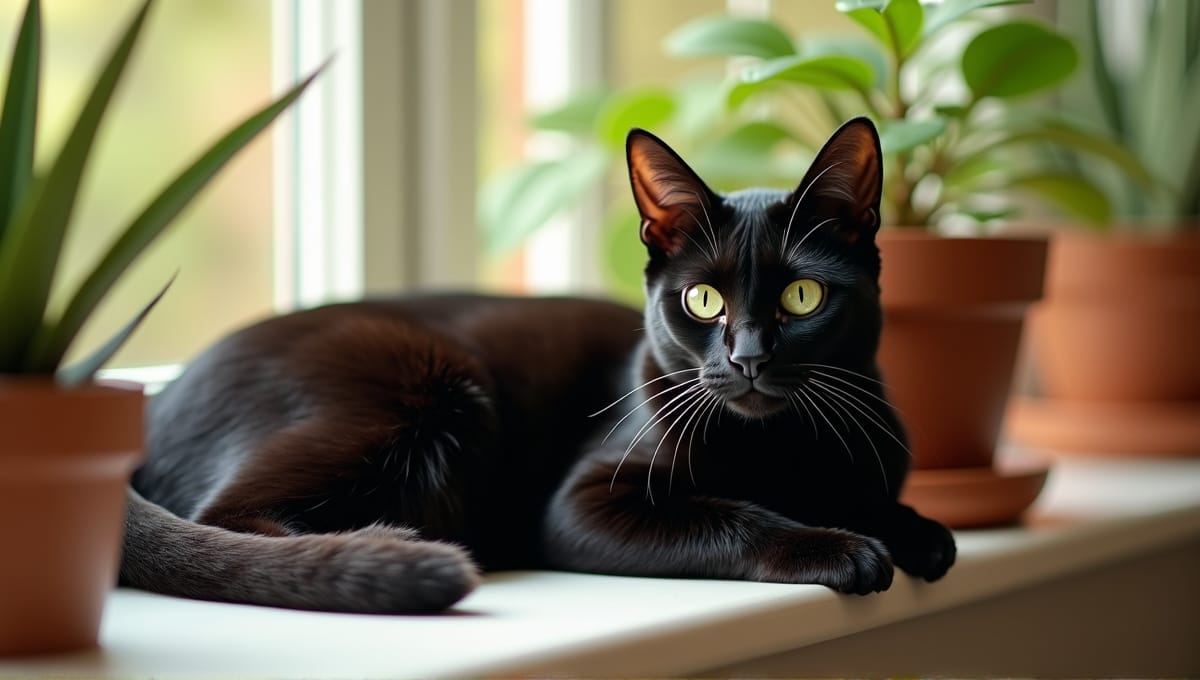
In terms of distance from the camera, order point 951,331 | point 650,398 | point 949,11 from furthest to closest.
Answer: point 951,331 → point 949,11 → point 650,398

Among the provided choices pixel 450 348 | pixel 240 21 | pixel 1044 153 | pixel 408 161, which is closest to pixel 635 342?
pixel 450 348

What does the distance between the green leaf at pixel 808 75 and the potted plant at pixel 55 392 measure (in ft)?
1.68

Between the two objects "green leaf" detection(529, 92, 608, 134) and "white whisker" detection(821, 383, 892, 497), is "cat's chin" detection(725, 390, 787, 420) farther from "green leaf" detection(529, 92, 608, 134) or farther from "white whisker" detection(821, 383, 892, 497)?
"green leaf" detection(529, 92, 608, 134)

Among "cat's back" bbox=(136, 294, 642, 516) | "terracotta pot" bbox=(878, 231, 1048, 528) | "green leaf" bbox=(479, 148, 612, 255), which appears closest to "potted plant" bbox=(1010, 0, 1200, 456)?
"terracotta pot" bbox=(878, 231, 1048, 528)

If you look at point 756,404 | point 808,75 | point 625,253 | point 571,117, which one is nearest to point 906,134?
point 808,75

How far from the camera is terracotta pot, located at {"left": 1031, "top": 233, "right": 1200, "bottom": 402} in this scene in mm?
1854

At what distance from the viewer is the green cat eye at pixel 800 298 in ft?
3.17

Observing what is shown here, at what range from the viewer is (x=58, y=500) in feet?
2.39

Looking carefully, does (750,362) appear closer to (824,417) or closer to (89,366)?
(824,417)

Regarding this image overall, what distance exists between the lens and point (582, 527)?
1068 millimetres

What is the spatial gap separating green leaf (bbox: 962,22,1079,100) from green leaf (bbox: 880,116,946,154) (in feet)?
0.46

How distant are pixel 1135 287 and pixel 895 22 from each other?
0.86 metres

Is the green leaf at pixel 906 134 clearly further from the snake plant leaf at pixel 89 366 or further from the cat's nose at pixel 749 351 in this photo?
the snake plant leaf at pixel 89 366

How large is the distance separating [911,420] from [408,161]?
735 millimetres
